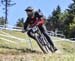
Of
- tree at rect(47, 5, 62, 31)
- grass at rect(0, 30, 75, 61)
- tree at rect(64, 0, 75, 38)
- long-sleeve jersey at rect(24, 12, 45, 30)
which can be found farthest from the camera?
tree at rect(47, 5, 62, 31)

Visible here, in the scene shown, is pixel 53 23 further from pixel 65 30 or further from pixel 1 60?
pixel 1 60

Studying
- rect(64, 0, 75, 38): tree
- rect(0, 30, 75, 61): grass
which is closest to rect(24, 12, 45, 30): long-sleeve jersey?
rect(0, 30, 75, 61): grass

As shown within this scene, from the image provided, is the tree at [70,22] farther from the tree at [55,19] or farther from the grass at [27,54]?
the grass at [27,54]

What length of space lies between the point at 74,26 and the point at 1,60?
208 ft

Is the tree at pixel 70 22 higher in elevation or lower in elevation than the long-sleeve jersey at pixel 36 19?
lower

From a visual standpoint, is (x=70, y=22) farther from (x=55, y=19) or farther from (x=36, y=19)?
(x=36, y=19)

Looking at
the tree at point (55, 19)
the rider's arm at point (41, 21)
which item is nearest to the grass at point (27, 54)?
the rider's arm at point (41, 21)

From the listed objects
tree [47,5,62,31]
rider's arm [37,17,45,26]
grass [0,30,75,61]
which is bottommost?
tree [47,5,62,31]

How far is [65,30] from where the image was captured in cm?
7425

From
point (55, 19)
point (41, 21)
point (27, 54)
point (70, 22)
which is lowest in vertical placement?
point (55, 19)

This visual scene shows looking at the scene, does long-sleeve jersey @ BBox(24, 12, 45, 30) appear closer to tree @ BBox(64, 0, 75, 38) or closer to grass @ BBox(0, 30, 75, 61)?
grass @ BBox(0, 30, 75, 61)

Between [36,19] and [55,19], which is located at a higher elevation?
[36,19]

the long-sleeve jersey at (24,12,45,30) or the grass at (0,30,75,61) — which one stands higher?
the long-sleeve jersey at (24,12,45,30)

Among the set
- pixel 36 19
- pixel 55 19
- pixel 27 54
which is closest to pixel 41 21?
pixel 36 19
